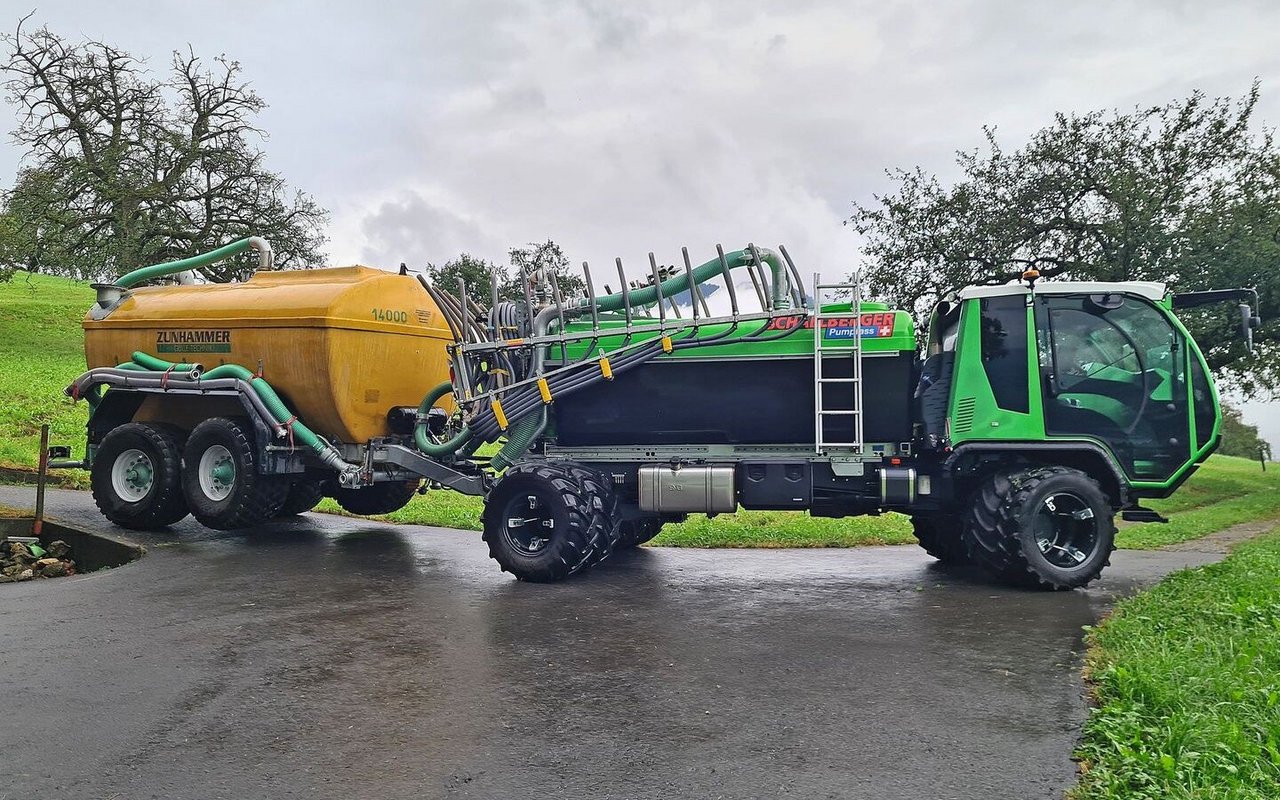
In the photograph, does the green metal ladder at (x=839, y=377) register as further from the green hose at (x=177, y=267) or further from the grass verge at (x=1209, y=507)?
the green hose at (x=177, y=267)

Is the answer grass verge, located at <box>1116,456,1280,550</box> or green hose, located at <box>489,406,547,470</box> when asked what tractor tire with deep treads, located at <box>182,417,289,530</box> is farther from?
grass verge, located at <box>1116,456,1280,550</box>

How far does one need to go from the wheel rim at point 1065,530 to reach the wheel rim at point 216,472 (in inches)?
335

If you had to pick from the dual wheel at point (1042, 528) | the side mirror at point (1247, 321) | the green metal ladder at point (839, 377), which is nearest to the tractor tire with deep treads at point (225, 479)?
the green metal ladder at point (839, 377)

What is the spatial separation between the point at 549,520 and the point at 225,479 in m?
4.48

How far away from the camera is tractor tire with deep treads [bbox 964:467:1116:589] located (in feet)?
25.8

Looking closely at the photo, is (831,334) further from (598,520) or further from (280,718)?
(280,718)

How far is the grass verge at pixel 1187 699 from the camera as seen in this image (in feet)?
12.3

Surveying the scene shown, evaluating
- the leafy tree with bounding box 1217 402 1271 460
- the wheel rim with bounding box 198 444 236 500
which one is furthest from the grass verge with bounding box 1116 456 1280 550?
the leafy tree with bounding box 1217 402 1271 460

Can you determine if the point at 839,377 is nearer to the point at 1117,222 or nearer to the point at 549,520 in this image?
the point at 549,520

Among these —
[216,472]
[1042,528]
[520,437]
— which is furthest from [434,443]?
[1042,528]

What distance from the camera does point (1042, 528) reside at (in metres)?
8.06

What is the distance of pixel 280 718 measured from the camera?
15.9 ft

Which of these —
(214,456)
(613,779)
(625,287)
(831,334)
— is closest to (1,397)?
(214,456)

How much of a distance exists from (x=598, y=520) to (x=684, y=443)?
1.13 metres
